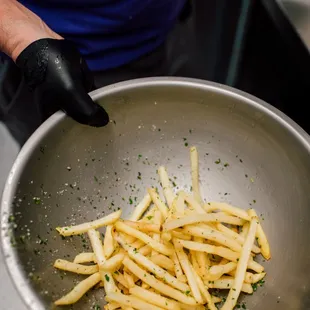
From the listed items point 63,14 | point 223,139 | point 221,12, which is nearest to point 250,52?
point 221,12

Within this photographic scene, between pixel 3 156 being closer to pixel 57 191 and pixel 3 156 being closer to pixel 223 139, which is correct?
pixel 57 191

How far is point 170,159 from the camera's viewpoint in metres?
1.23

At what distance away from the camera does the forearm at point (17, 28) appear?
3.76 feet

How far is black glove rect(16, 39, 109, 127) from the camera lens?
106 cm

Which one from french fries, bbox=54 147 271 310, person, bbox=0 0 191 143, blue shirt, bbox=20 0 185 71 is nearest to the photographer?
french fries, bbox=54 147 271 310

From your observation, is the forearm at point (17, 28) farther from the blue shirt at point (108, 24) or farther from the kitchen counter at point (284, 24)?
the kitchen counter at point (284, 24)

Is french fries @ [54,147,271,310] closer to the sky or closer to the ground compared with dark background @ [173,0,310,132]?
closer to the ground

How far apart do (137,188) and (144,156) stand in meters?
0.08

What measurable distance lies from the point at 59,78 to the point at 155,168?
1.13ft

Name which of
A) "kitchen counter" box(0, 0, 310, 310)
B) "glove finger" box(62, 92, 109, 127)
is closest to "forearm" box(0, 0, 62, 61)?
"glove finger" box(62, 92, 109, 127)

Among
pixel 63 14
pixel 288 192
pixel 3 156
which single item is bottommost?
pixel 3 156

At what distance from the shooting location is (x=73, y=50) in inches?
44.1

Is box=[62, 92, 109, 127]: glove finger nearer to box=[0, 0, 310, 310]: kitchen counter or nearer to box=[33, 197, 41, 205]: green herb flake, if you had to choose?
box=[33, 197, 41, 205]: green herb flake

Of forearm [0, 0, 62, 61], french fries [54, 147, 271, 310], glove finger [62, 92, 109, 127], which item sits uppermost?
forearm [0, 0, 62, 61]
